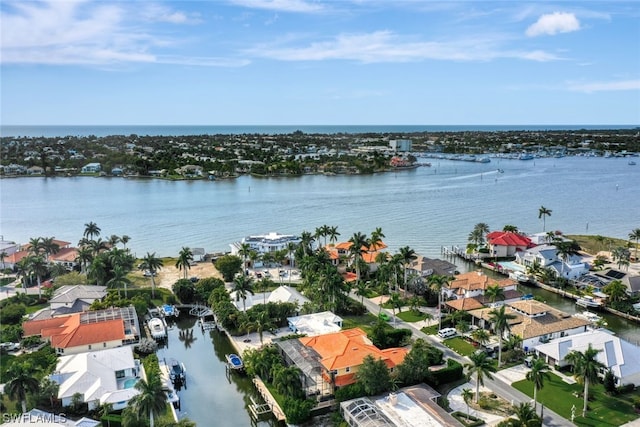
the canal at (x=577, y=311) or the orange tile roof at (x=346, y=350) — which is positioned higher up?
the orange tile roof at (x=346, y=350)

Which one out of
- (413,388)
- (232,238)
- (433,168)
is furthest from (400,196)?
(413,388)

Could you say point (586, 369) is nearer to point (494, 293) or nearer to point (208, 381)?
point (494, 293)

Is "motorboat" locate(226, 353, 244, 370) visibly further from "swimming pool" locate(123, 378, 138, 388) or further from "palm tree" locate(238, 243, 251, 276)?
"palm tree" locate(238, 243, 251, 276)

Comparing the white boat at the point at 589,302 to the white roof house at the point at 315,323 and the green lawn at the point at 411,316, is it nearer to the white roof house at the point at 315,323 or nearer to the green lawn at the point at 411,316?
the green lawn at the point at 411,316

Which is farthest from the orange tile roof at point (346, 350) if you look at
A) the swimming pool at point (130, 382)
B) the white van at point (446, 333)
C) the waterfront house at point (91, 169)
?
the waterfront house at point (91, 169)

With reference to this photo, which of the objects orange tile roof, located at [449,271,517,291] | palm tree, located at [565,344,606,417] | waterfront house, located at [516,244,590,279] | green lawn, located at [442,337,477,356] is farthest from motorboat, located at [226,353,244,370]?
waterfront house, located at [516,244,590,279]
